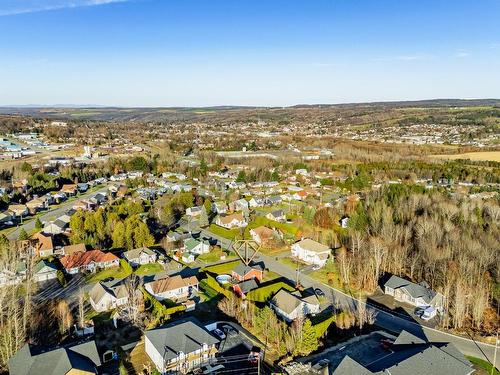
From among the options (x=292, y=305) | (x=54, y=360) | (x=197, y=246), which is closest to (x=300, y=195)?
(x=197, y=246)

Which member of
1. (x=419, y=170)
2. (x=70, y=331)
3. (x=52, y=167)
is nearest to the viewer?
(x=70, y=331)

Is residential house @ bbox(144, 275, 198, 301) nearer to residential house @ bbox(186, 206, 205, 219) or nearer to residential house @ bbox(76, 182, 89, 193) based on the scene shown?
residential house @ bbox(186, 206, 205, 219)

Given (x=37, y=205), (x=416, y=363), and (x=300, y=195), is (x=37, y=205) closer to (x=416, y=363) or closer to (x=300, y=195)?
(x=300, y=195)

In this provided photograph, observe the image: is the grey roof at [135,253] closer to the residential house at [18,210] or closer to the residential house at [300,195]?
the residential house at [18,210]

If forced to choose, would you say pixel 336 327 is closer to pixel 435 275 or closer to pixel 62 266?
pixel 435 275

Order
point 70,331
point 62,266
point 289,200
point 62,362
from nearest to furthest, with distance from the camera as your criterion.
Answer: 1. point 62,362
2. point 70,331
3. point 62,266
4. point 289,200

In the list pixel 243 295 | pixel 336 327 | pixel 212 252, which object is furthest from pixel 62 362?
pixel 212 252

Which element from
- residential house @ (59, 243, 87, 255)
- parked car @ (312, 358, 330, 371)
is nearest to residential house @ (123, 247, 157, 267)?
residential house @ (59, 243, 87, 255)
